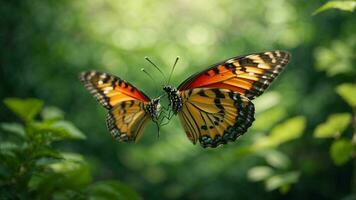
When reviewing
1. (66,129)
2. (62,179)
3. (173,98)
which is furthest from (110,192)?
(173,98)

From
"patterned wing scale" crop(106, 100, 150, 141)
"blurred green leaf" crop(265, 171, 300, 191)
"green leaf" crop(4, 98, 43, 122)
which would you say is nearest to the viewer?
"green leaf" crop(4, 98, 43, 122)

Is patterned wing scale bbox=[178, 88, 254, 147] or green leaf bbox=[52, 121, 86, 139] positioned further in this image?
patterned wing scale bbox=[178, 88, 254, 147]

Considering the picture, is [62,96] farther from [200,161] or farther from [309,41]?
[309,41]

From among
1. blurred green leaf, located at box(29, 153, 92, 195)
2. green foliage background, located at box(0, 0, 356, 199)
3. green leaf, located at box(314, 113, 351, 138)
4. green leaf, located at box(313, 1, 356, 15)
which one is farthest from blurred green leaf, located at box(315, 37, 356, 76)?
blurred green leaf, located at box(29, 153, 92, 195)

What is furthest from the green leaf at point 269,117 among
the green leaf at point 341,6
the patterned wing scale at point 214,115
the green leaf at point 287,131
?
the green leaf at point 341,6

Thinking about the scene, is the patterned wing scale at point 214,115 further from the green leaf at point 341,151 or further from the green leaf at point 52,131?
the green leaf at point 52,131

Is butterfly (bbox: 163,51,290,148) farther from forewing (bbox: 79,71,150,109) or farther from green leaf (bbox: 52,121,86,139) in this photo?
green leaf (bbox: 52,121,86,139)

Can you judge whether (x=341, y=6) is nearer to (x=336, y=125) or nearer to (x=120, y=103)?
(x=336, y=125)

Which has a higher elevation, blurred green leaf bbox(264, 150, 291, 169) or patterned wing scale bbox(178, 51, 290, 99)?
patterned wing scale bbox(178, 51, 290, 99)

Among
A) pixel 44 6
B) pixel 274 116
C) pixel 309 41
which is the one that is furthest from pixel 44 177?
pixel 44 6

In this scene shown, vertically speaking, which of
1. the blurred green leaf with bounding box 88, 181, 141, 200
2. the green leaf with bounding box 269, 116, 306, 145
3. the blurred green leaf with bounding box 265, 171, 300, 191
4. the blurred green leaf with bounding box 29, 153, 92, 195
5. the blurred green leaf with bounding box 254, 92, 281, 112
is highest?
the blurred green leaf with bounding box 29, 153, 92, 195
